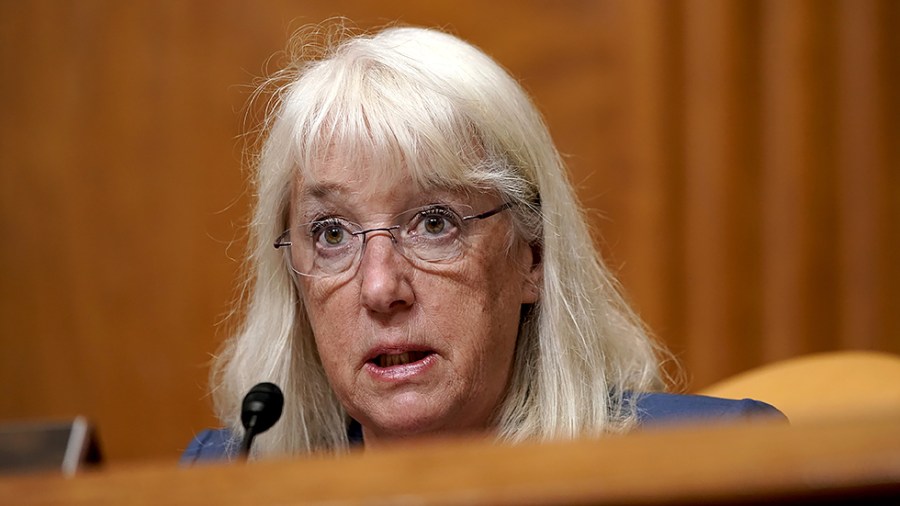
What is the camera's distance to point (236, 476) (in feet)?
2.23

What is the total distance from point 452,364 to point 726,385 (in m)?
0.57

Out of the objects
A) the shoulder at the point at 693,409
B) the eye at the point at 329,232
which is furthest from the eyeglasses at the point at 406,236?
→ the shoulder at the point at 693,409

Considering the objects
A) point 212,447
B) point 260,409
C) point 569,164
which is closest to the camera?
point 260,409

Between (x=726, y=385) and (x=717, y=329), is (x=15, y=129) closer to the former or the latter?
(x=717, y=329)

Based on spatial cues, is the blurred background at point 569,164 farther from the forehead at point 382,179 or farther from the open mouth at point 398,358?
the open mouth at point 398,358

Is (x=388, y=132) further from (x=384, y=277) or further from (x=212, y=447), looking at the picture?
(x=212, y=447)

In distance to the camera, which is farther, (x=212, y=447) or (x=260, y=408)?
(x=212, y=447)

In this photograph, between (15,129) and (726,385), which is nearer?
(726,385)

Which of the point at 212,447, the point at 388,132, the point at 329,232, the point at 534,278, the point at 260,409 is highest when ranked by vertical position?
the point at 388,132

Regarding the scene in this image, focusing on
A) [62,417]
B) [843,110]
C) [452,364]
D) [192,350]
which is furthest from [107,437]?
[843,110]

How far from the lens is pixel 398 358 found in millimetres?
1656

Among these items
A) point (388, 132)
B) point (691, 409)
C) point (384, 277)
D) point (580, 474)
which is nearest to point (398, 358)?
point (384, 277)

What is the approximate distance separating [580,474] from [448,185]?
3.49ft

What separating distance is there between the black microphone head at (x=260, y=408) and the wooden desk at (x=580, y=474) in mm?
805
